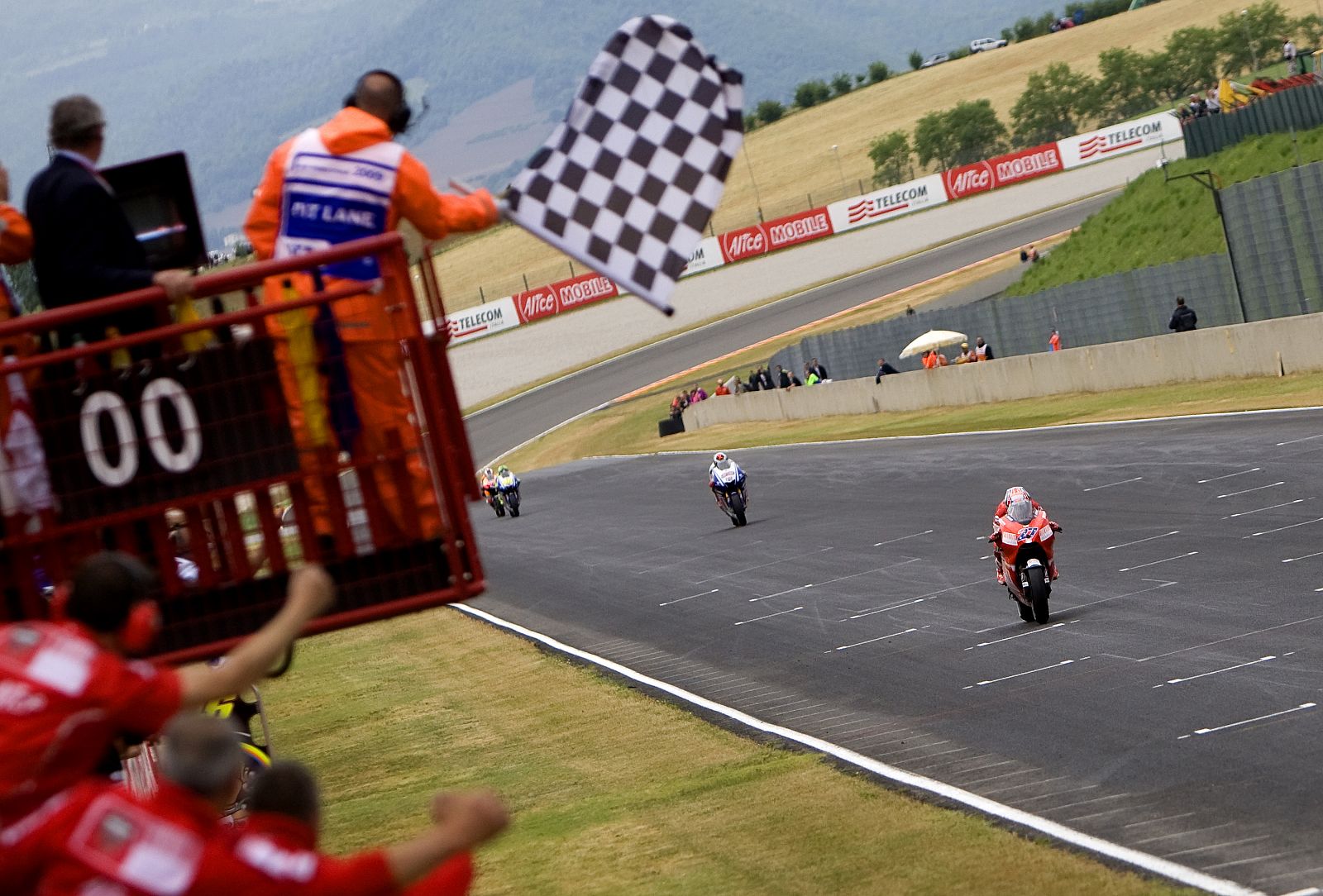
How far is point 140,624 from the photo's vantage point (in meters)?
4.89

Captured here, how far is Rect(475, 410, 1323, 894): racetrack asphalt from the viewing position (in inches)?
402

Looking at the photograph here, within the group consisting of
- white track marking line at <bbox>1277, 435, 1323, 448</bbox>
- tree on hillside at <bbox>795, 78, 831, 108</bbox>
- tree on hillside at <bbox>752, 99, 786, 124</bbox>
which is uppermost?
tree on hillside at <bbox>795, 78, 831, 108</bbox>

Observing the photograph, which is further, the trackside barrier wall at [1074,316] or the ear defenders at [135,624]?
the trackside barrier wall at [1074,316]

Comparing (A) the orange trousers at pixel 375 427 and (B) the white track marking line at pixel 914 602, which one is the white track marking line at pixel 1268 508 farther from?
(A) the orange trousers at pixel 375 427

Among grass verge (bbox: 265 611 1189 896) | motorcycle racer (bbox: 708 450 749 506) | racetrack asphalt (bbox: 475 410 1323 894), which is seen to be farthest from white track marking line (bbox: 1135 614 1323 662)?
motorcycle racer (bbox: 708 450 749 506)

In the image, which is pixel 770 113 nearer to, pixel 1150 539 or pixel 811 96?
pixel 811 96

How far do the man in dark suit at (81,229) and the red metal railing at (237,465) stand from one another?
0.09 metres

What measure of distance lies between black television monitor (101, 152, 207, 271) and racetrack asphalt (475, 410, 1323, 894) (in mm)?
5426

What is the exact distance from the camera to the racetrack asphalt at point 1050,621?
33.5 feet

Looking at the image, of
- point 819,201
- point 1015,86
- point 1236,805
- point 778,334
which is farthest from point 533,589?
point 1015,86

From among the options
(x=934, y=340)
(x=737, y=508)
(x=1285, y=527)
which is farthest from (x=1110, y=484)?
(x=934, y=340)

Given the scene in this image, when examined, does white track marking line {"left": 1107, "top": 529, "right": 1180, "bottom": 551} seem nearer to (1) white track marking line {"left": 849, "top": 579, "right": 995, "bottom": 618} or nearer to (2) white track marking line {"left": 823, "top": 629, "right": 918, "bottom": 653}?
(1) white track marking line {"left": 849, "top": 579, "right": 995, "bottom": 618}

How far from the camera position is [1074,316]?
4166cm

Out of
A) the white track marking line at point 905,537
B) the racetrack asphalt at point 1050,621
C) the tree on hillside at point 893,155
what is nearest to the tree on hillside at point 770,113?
the tree on hillside at point 893,155
